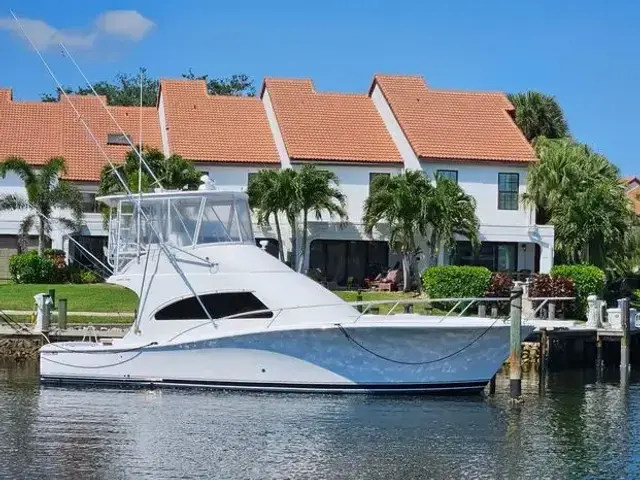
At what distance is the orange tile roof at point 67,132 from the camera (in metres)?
51.4

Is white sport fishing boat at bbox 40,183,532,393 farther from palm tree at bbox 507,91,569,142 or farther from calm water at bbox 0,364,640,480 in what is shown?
palm tree at bbox 507,91,569,142

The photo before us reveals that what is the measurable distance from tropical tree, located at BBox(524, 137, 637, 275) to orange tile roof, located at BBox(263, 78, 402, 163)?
21.6 ft

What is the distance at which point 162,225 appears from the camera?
94.0 ft

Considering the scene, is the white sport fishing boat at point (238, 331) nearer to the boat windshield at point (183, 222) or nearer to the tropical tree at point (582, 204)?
the boat windshield at point (183, 222)

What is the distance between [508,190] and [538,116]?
9511 millimetres

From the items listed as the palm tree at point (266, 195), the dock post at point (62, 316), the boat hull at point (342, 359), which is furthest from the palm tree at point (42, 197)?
the boat hull at point (342, 359)

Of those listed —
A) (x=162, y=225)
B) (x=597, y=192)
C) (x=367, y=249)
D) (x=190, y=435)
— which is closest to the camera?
(x=190, y=435)

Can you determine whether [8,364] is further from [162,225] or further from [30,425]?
[30,425]

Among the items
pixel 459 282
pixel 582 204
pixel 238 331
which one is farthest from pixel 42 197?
pixel 238 331

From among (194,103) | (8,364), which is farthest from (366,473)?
(194,103)

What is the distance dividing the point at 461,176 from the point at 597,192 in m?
6.29

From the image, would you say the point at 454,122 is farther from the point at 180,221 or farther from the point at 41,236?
the point at 180,221

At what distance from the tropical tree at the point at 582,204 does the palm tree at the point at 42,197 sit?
19.7m

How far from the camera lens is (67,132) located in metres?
53.9
